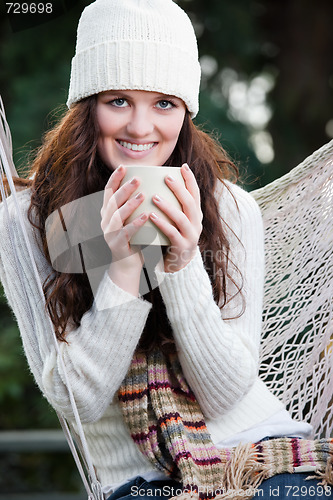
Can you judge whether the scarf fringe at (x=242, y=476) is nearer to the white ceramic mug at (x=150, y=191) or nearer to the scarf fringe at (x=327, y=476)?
the scarf fringe at (x=327, y=476)

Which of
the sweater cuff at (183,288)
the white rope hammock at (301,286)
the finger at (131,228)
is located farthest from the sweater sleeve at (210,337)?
the white rope hammock at (301,286)

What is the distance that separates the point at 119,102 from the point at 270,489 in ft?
2.03

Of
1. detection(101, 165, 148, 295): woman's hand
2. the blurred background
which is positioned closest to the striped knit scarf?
detection(101, 165, 148, 295): woman's hand

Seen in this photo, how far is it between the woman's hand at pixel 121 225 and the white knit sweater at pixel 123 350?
0.10 ft

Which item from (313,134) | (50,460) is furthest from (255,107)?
(50,460)

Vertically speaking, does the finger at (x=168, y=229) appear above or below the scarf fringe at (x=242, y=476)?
above

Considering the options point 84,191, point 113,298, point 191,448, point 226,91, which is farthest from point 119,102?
point 226,91

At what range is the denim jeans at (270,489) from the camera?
1047 mm

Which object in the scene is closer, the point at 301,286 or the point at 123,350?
the point at 123,350

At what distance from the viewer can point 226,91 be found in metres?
3.40

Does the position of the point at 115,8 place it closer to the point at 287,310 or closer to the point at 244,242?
the point at 244,242

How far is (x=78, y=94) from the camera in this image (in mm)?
1173

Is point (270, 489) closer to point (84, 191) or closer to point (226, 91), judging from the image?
point (84, 191)

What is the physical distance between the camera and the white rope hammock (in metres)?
1.41
